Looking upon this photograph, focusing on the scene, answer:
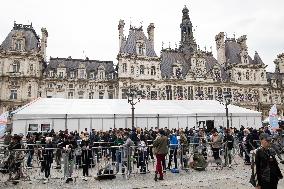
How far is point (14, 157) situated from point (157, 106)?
18.8 metres

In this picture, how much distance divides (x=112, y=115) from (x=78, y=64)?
2661 centimetres

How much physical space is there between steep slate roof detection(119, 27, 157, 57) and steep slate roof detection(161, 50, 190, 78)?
3.30 metres

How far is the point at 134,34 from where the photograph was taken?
49.4m

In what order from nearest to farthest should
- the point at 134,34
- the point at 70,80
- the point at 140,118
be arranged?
1. the point at 140,118
2. the point at 70,80
3. the point at 134,34

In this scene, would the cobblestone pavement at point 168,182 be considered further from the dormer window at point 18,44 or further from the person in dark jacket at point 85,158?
the dormer window at point 18,44

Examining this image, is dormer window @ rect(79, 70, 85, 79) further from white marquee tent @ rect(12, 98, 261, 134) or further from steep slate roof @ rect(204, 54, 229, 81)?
steep slate roof @ rect(204, 54, 229, 81)

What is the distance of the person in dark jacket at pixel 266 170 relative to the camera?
18.6 feet

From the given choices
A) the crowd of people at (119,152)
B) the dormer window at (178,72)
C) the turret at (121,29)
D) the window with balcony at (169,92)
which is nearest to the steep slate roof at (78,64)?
the turret at (121,29)

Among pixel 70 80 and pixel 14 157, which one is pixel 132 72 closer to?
pixel 70 80

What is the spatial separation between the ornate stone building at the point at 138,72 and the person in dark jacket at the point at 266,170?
38.7 m

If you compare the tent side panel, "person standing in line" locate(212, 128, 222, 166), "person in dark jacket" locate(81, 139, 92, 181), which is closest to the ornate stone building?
the tent side panel

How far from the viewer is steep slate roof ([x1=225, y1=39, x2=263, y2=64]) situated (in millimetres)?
55750

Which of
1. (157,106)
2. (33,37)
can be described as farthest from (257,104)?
(33,37)

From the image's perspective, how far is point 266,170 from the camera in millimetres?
5703
